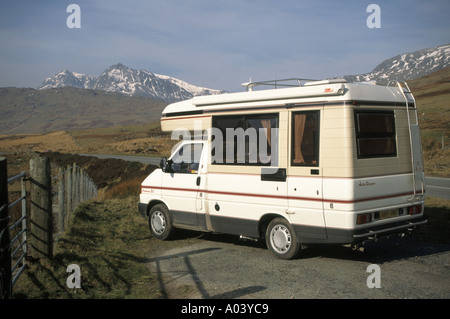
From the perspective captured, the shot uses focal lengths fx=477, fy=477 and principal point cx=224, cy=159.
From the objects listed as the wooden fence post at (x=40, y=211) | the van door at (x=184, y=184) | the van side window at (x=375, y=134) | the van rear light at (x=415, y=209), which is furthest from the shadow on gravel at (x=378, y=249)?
the wooden fence post at (x=40, y=211)

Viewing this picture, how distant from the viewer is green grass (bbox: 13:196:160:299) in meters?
6.55

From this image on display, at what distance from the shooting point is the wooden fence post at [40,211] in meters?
7.40

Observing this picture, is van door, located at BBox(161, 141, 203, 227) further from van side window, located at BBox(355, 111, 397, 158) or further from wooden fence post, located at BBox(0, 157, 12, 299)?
wooden fence post, located at BBox(0, 157, 12, 299)

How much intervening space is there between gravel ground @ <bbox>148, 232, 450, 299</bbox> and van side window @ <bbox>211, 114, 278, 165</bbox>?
1777mm

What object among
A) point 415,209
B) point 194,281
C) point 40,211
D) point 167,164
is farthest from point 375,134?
point 40,211

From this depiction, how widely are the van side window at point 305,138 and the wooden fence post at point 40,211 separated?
406 cm

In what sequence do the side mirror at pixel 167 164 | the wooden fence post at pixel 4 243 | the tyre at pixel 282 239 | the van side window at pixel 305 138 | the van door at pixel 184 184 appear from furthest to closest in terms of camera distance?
the side mirror at pixel 167 164
the van door at pixel 184 184
the tyre at pixel 282 239
the van side window at pixel 305 138
the wooden fence post at pixel 4 243

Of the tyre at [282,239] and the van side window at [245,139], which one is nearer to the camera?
the tyre at [282,239]

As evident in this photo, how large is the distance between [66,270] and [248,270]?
2.82 m

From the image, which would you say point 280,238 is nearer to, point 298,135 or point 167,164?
point 298,135

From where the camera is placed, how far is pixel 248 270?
769 centimetres

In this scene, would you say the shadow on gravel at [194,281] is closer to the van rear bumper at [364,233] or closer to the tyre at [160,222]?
the tyre at [160,222]
